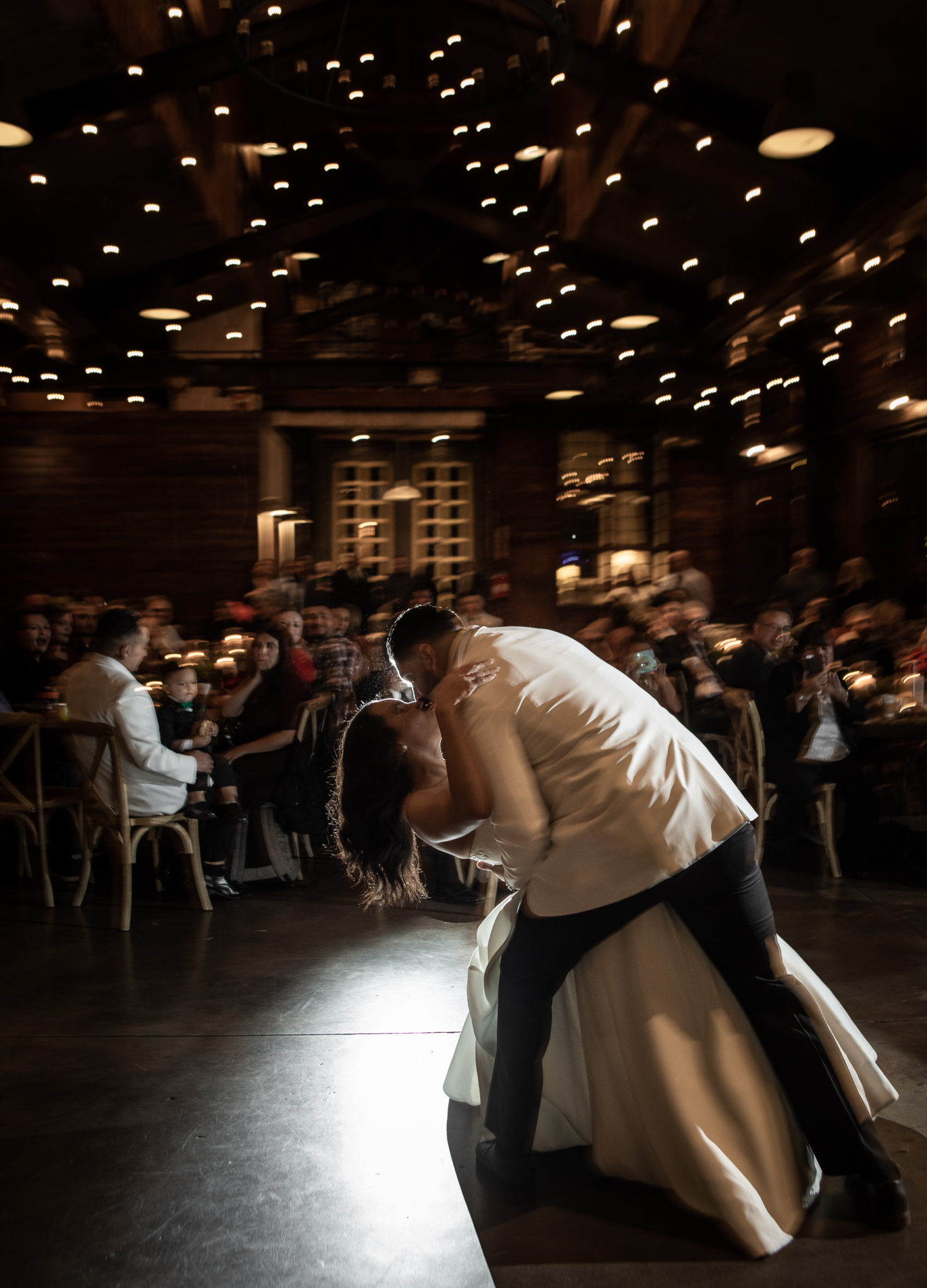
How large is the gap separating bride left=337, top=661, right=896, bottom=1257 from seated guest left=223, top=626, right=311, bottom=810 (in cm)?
281

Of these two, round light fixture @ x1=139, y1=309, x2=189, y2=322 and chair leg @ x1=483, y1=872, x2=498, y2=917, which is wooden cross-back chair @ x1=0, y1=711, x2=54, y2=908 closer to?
chair leg @ x1=483, y1=872, x2=498, y2=917

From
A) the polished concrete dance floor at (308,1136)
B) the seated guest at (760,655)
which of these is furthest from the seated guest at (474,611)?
the polished concrete dance floor at (308,1136)

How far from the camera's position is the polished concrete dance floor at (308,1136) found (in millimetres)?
2035

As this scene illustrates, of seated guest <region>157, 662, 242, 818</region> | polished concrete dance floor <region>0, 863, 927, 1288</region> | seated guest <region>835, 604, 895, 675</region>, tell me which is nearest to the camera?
polished concrete dance floor <region>0, 863, 927, 1288</region>

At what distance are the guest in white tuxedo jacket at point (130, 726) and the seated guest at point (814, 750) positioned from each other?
2775 mm

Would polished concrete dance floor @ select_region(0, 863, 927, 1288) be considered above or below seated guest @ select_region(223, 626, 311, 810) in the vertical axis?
below

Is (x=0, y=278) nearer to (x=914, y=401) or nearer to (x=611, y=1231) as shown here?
(x=914, y=401)

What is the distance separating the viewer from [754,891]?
2.15m

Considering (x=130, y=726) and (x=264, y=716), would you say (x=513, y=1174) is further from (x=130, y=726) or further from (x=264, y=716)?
(x=264, y=716)

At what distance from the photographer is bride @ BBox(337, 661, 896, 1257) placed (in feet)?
6.79

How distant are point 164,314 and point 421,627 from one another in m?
9.17

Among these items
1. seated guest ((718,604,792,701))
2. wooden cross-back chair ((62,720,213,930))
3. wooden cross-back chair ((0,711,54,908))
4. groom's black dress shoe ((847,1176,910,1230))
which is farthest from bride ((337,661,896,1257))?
seated guest ((718,604,792,701))

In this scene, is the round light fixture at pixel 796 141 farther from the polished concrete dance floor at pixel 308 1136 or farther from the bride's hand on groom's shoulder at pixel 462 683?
the bride's hand on groom's shoulder at pixel 462 683

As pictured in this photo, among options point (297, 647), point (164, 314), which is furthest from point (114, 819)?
point (164, 314)
